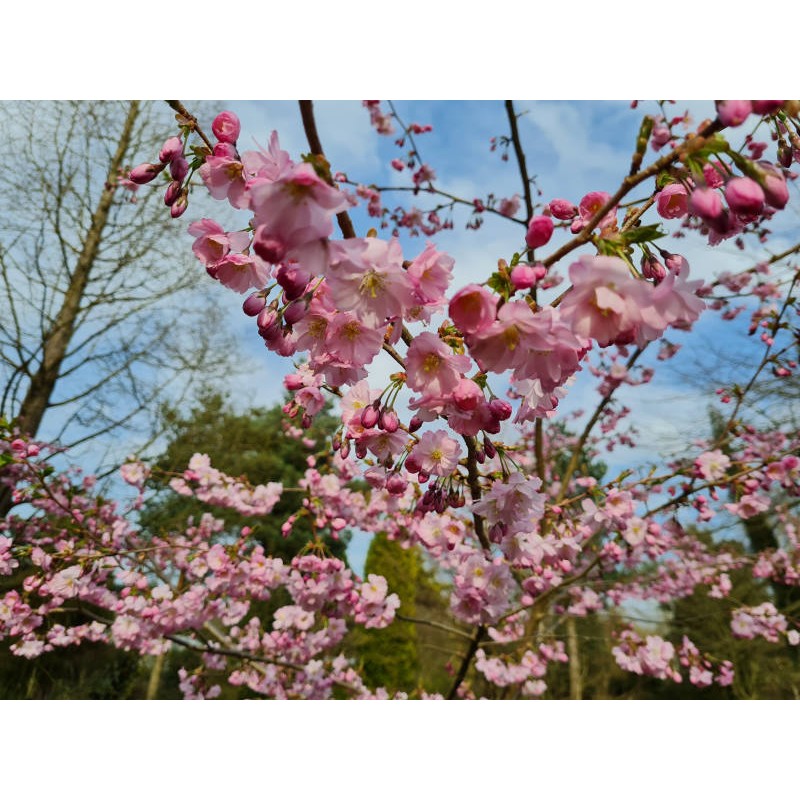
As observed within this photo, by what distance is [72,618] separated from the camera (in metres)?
2.83

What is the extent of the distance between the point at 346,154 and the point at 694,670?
2998 mm

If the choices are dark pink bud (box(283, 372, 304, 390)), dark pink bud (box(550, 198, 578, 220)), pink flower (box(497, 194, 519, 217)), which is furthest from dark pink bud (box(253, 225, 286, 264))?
pink flower (box(497, 194, 519, 217))

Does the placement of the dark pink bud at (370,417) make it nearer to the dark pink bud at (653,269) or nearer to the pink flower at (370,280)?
the pink flower at (370,280)

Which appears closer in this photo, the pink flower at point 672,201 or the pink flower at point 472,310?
the pink flower at point 472,310

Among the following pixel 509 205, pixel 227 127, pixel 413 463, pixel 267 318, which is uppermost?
pixel 509 205

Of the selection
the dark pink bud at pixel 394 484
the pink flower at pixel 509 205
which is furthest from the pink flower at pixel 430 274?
the pink flower at pixel 509 205

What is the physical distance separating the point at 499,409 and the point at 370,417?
0.18 m

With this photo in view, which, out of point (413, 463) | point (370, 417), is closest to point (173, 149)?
point (370, 417)

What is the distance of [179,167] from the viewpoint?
2.18 ft

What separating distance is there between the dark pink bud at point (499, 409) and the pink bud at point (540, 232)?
201 mm

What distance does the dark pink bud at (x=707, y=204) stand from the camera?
48cm

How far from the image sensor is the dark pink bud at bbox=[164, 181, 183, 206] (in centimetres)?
68

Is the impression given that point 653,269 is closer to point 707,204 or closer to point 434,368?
point 707,204
